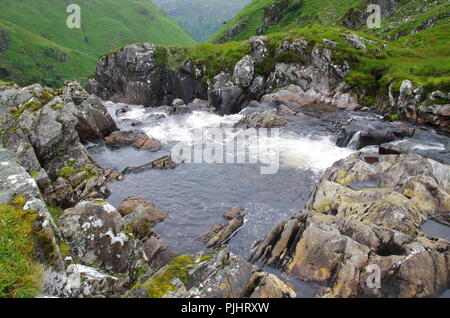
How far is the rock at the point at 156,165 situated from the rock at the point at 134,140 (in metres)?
6.42

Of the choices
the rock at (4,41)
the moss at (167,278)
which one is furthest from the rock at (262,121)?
the rock at (4,41)

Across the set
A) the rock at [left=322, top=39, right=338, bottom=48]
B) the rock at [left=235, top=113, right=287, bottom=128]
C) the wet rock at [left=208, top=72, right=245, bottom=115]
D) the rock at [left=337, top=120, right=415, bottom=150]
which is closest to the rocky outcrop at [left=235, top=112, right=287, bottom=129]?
the rock at [left=235, top=113, right=287, bottom=128]

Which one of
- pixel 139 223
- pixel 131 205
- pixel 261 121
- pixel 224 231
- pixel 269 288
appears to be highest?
pixel 269 288

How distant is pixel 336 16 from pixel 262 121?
81077 millimetres

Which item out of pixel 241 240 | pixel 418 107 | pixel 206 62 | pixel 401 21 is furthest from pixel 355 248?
pixel 401 21

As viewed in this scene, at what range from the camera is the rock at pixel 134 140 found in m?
40.2

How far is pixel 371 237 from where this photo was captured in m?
13.8

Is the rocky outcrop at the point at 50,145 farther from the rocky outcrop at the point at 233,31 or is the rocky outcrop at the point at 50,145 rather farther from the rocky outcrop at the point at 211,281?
the rocky outcrop at the point at 233,31

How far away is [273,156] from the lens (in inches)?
1310

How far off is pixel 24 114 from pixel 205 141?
68.1 ft

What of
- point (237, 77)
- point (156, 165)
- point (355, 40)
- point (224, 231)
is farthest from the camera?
point (237, 77)

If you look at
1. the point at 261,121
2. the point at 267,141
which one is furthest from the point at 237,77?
the point at 267,141

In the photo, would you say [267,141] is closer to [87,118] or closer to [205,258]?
[87,118]

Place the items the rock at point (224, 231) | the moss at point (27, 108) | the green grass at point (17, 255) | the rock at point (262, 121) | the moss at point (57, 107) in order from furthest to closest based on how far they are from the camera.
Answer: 1. the rock at point (262, 121)
2. the moss at point (57, 107)
3. the moss at point (27, 108)
4. the rock at point (224, 231)
5. the green grass at point (17, 255)
